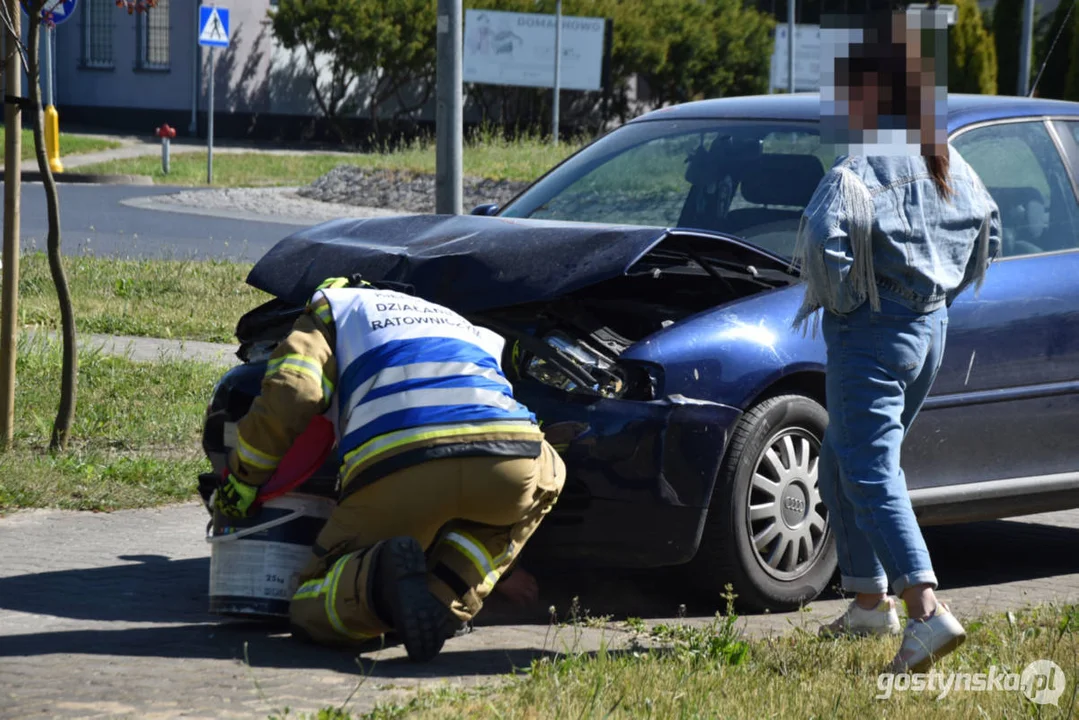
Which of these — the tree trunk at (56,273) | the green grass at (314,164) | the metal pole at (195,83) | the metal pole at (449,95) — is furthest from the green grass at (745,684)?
the metal pole at (195,83)

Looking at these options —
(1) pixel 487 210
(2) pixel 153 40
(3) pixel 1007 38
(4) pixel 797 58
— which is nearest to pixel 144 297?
(1) pixel 487 210

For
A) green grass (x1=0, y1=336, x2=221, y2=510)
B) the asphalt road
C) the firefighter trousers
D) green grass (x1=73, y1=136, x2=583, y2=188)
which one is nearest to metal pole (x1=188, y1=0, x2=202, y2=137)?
green grass (x1=73, y1=136, x2=583, y2=188)

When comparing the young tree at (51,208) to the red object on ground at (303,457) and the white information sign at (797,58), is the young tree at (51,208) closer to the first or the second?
the red object on ground at (303,457)

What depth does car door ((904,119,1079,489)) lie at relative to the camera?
534 cm

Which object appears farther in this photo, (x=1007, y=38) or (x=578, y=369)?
(x=1007, y=38)

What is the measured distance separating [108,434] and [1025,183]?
416 centimetres

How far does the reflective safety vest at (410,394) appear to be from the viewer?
14.2 ft

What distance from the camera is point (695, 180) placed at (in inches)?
237

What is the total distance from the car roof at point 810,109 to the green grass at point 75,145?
2438cm

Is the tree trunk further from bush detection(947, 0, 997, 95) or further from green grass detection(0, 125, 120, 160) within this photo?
bush detection(947, 0, 997, 95)

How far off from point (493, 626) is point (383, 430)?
854mm

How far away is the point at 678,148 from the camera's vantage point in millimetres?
6160

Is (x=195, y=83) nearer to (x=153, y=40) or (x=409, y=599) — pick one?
(x=153, y=40)

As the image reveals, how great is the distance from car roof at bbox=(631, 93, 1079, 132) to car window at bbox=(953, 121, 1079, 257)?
5 centimetres
